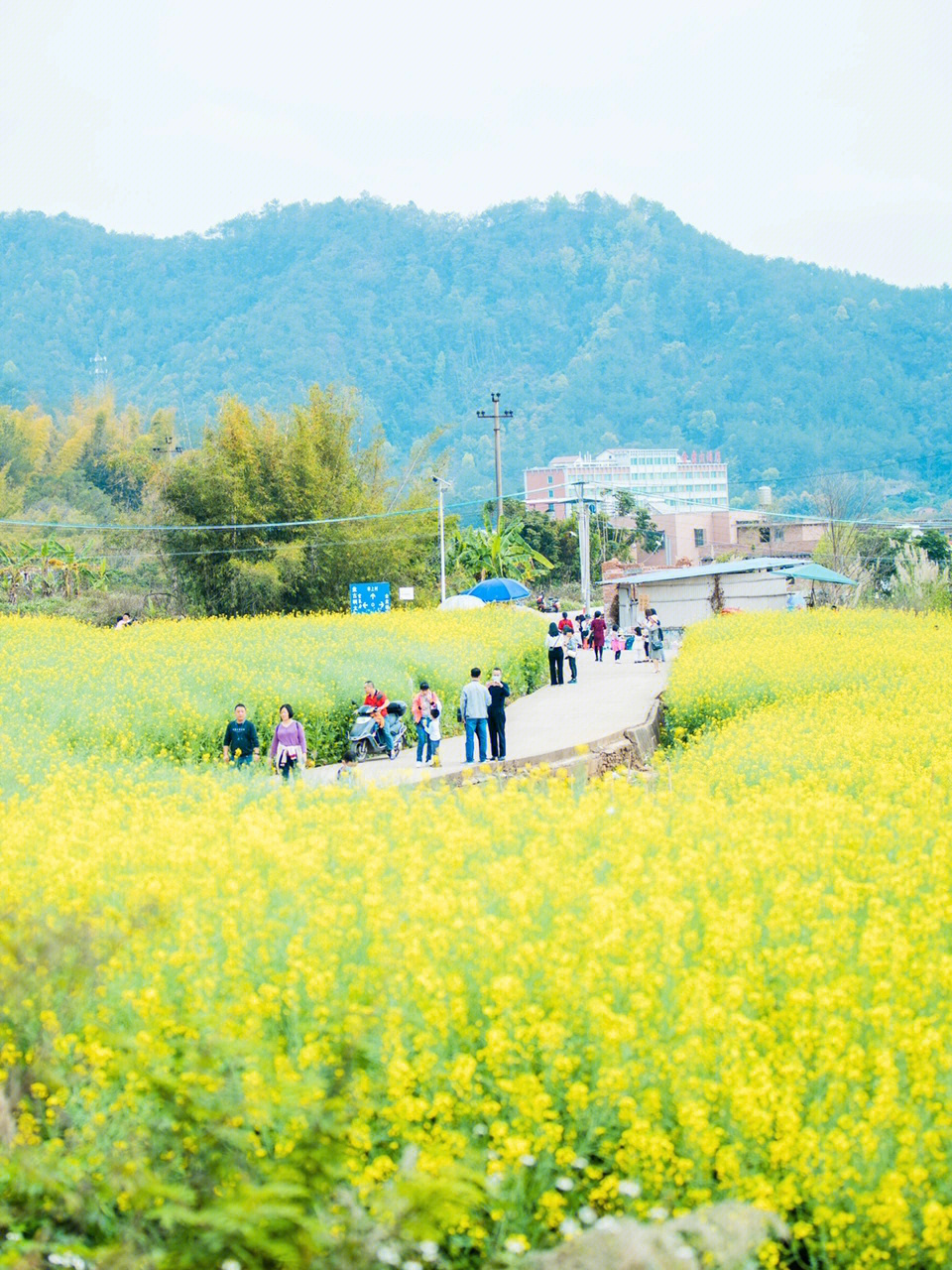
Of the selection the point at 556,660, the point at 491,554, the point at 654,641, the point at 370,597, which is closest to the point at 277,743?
the point at 556,660

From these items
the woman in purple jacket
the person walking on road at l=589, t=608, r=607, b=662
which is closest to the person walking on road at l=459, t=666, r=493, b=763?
the woman in purple jacket

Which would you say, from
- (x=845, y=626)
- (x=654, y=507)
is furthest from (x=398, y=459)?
(x=845, y=626)

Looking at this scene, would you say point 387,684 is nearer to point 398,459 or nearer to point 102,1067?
point 102,1067

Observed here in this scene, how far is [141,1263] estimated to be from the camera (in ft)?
13.6

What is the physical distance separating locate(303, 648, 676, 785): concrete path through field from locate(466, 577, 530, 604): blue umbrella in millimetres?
7451

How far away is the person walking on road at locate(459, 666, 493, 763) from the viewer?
16.6 m

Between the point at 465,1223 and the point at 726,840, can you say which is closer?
the point at 465,1223

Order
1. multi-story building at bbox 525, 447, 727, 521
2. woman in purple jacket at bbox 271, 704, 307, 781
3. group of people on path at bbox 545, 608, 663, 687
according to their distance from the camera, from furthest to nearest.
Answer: multi-story building at bbox 525, 447, 727, 521 < group of people on path at bbox 545, 608, 663, 687 < woman in purple jacket at bbox 271, 704, 307, 781

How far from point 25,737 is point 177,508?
1323 inches

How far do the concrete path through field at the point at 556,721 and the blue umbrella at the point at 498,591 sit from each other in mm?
7451

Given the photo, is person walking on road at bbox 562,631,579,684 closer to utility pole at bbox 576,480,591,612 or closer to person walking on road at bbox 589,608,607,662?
person walking on road at bbox 589,608,607,662

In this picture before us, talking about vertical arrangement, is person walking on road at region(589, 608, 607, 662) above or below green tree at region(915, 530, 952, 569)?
below

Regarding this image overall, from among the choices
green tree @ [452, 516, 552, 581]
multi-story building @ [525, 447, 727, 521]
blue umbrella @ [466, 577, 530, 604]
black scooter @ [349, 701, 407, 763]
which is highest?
multi-story building @ [525, 447, 727, 521]

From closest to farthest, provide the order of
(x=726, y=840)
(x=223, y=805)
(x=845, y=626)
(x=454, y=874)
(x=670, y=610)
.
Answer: (x=454, y=874) → (x=726, y=840) → (x=223, y=805) → (x=845, y=626) → (x=670, y=610)
